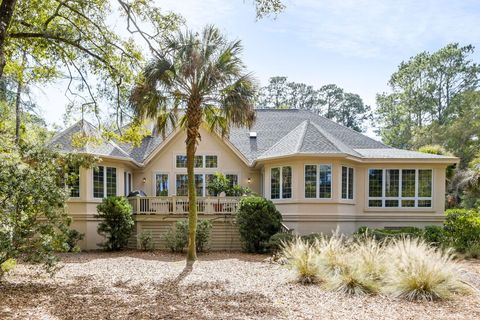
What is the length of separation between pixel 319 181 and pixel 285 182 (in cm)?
146

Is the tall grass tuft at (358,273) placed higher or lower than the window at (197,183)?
lower

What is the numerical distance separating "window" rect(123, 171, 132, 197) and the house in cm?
5

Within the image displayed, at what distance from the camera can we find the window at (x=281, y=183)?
15781 mm

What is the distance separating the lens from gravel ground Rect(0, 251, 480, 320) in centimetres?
582

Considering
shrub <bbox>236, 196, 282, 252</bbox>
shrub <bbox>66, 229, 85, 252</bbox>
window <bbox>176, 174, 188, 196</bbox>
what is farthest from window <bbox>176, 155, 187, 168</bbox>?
shrub <bbox>66, 229, 85, 252</bbox>

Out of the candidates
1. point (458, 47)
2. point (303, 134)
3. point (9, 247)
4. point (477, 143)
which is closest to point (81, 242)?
point (9, 247)

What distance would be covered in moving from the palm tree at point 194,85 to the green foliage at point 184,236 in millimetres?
2377

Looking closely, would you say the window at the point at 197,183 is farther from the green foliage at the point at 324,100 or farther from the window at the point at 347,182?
the green foliage at the point at 324,100

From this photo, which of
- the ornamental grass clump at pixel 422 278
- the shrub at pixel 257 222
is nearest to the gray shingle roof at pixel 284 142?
the shrub at pixel 257 222

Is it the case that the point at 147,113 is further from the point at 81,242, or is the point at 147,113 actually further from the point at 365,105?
the point at 365,105

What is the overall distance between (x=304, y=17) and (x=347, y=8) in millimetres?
1241

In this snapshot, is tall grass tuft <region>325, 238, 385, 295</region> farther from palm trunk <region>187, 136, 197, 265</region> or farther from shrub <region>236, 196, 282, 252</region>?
shrub <region>236, 196, 282, 252</region>

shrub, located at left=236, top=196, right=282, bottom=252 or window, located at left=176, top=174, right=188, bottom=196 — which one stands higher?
window, located at left=176, top=174, right=188, bottom=196

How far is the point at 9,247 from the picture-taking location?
23.2 ft
